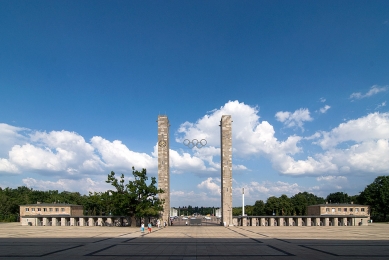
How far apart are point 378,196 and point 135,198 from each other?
175 feet

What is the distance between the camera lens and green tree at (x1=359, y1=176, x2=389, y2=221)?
235 feet

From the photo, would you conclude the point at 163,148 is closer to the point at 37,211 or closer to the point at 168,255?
the point at 37,211

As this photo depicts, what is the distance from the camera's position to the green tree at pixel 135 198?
48.2 meters

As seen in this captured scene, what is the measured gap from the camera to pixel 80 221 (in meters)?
56.5

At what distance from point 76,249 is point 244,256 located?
1048 cm

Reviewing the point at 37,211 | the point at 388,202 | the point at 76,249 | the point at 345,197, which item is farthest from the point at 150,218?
the point at 345,197

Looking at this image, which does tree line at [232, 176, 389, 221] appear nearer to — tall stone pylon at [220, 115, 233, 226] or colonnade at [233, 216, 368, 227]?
colonnade at [233, 216, 368, 227]

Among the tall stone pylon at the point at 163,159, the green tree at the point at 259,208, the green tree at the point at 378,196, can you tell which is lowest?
the green tree at the point at 259,208

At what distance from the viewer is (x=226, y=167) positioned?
59.5 metres

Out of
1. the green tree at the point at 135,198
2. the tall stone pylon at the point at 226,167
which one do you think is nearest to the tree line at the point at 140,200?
the green tree at the point at 135,198

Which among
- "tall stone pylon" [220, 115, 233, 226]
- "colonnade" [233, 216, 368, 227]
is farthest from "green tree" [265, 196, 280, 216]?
"tall stone pylon" [220, 115, 233, 226]

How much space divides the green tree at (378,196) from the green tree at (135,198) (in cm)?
4868

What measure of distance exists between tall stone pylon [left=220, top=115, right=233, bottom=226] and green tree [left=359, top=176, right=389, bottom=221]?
115 ft

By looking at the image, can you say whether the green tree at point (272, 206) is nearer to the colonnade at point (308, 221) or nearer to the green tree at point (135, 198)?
the colonnade at point (308, 221)
